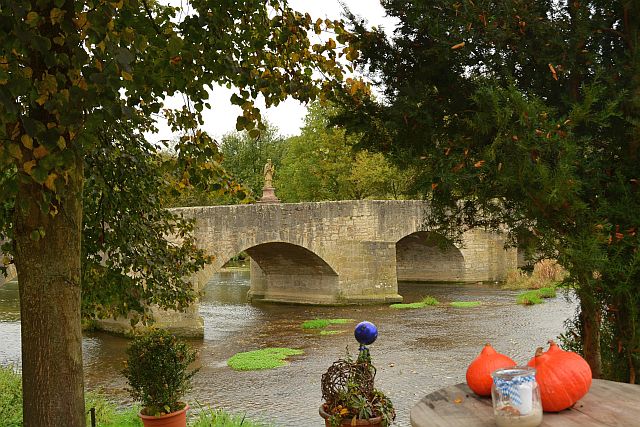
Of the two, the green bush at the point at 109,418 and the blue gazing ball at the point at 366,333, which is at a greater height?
the blue gazing ball at the point at 366,333

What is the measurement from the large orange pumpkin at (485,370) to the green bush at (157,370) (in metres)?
3.69

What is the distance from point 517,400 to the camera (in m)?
2.61

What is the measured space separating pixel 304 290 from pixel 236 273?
45.0 ft

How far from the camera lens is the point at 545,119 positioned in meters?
3.61

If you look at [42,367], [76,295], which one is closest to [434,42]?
[76,295]

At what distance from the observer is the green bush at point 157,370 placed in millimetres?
6230

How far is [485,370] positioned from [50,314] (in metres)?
2.24

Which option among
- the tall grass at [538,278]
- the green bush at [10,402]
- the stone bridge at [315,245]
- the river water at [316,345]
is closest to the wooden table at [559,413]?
the green bush at [10,402]

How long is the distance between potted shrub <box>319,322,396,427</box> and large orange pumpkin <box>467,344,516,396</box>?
2091 millimetres

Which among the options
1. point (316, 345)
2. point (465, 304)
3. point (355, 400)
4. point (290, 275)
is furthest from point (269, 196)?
point (355, 400)

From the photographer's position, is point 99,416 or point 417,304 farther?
point 417,304

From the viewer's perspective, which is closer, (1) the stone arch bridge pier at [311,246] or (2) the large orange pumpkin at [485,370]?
(2) the large orange pumpkin at [485,370]

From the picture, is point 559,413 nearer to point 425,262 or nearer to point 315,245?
point 315,245

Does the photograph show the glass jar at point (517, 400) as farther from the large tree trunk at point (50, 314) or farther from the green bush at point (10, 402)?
the green bush at point (10, 402)
